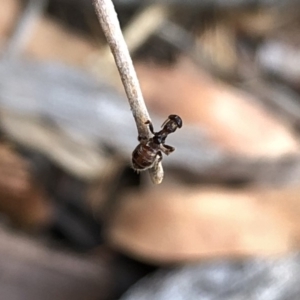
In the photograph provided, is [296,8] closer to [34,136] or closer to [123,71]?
[34,136]

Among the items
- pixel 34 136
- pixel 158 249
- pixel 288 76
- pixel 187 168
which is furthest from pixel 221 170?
pixel 288 76

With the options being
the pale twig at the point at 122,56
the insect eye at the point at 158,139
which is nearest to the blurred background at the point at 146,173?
the insect eye at the point at 158,139

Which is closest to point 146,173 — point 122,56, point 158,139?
point 158,139

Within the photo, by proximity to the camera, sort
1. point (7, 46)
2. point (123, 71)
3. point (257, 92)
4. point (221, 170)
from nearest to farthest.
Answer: point (123, 71) → point (221, 170) → point (7, 46) → point (257, 92)

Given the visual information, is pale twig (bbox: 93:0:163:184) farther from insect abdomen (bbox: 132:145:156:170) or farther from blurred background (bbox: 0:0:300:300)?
blurred background (bbox: 0:0:300:300)

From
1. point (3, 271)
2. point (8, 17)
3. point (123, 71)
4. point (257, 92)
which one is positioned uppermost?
point (8, 17)

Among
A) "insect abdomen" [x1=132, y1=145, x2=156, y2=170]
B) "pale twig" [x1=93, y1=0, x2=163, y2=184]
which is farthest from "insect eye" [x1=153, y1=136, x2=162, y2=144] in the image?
"pale twig" [x1=93, y1=0, x2=163, y2=184]
